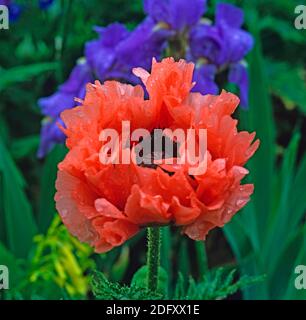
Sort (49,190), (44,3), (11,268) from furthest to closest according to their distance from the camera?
(44,3), (49,190), (11,268)

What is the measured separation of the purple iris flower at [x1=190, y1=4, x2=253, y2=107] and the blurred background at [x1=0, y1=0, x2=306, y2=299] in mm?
174

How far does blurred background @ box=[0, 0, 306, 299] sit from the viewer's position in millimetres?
1443

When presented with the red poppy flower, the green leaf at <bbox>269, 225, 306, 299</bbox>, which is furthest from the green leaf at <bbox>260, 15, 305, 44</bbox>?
the red poppy flower

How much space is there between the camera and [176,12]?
156 cm

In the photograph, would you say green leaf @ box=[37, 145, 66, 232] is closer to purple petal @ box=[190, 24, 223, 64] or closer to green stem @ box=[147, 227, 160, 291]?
purple petal @ box=[190, 24, 223, 64]

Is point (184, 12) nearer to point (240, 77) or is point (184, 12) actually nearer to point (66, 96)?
point (240, 77)

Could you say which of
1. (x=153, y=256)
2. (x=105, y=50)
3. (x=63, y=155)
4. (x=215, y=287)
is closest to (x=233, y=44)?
(x=105, y=50)

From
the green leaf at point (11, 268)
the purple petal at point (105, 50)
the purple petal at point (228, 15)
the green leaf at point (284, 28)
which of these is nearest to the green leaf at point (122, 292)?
the green leaf at point (11, 268)

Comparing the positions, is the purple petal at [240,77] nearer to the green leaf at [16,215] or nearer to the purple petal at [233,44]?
the purple petal at [233,44]

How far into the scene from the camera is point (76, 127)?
0.74m

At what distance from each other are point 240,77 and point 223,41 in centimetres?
9
